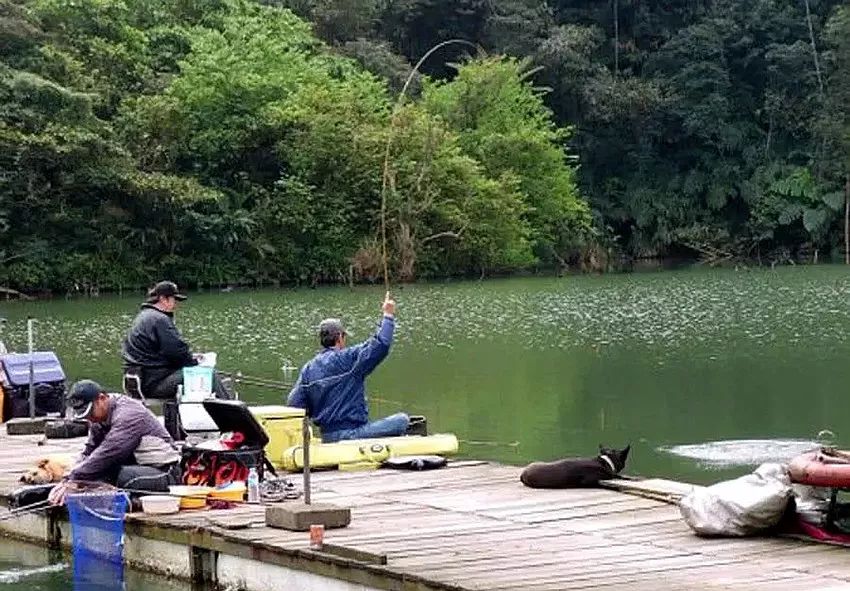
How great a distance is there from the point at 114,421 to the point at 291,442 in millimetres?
1730

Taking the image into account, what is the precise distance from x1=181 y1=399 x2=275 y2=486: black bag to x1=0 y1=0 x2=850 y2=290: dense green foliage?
2781 cm

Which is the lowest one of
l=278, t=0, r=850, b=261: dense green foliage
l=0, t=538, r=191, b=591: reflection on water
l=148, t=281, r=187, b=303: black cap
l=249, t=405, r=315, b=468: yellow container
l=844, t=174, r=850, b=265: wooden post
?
l=0, t=538, r=191, b=591: reflection on water

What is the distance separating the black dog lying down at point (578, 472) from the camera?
31.0 feet

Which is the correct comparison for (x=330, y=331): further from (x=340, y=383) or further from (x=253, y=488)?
(x=253, y=488)

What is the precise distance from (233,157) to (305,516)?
1462 inches

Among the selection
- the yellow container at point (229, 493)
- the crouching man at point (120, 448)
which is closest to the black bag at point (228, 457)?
the crouching man at point (120, 448)

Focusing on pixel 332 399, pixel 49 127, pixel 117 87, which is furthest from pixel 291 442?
pixel 117 87

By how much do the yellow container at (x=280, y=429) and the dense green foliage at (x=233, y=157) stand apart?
2879 cm

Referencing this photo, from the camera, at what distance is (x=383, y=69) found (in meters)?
50.3

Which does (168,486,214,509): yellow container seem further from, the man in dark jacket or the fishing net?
the man in dark jacket

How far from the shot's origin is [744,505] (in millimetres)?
7625

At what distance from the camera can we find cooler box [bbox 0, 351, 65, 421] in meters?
14.7

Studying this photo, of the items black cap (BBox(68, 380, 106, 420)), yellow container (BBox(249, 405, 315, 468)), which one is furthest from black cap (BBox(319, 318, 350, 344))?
black cap (BBox(68, 380, 106, 420))

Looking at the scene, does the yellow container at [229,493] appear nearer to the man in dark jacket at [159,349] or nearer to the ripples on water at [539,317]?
the man in dark jacket at [159,349]
